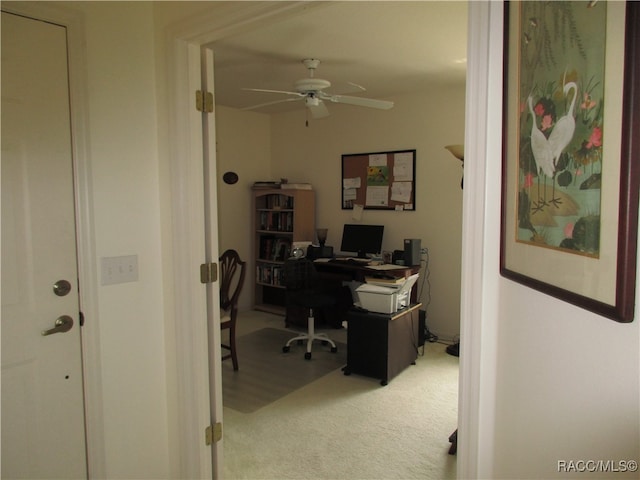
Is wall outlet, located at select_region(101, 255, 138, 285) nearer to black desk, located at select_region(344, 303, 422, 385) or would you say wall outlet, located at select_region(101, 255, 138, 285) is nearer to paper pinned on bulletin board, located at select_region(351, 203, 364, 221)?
black desk, located at select_region(344, 303, 422, 385)

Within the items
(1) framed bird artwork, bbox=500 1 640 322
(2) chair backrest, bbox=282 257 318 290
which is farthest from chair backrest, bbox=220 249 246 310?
(1) framed bird artwork, bbox=500 1 640 322

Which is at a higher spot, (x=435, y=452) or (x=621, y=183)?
(x=621, y=183)

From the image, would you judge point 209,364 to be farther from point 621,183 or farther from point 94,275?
point 621,183

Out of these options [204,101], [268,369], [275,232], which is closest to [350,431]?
[268,369]

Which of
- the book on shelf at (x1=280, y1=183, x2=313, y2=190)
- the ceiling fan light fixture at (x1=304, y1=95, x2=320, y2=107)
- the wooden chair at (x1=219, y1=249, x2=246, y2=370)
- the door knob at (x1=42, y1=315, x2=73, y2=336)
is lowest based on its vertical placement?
the wooden chair at (x1=219, y1=249, x2=246, y2=370)

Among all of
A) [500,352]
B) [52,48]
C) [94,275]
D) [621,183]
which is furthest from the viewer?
[94,275]

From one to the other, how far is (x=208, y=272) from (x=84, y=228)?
0.52 meters

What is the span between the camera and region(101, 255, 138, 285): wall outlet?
1.78 m

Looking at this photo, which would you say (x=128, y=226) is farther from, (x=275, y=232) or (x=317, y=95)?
(x=275, y=232)

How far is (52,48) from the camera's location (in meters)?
1.63

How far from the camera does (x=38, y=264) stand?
1.62 m

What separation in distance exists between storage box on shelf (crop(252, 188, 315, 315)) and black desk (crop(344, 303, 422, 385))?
201cm

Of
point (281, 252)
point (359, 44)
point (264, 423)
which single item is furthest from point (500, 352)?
point (281, 252)

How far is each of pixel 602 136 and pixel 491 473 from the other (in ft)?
2.89
